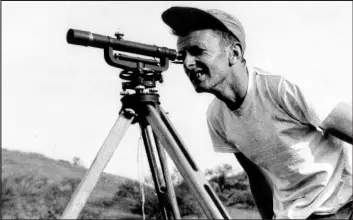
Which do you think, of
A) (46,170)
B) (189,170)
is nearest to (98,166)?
(189,170)

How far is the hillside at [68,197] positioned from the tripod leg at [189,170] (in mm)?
11423

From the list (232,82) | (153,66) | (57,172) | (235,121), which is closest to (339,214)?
(235,121)

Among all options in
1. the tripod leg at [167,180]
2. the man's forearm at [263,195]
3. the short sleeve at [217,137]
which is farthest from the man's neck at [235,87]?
the man's forearm at [263,195]

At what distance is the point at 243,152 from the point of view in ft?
8.36

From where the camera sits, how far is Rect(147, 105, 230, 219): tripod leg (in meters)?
1.84

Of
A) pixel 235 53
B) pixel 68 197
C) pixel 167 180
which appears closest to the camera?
pixel 235 53

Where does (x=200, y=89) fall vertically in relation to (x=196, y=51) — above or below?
below

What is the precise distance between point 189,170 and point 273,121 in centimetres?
61

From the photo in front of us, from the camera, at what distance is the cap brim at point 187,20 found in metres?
2.29

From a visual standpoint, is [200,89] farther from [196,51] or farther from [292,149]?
[292,149]

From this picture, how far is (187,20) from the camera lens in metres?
2.34

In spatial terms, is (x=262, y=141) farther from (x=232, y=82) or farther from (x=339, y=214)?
(x=339, y=214)

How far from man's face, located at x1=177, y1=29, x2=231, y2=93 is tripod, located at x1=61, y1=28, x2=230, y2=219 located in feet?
0.67

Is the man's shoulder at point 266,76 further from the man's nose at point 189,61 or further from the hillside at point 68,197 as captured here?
the hillside at point 68,197
